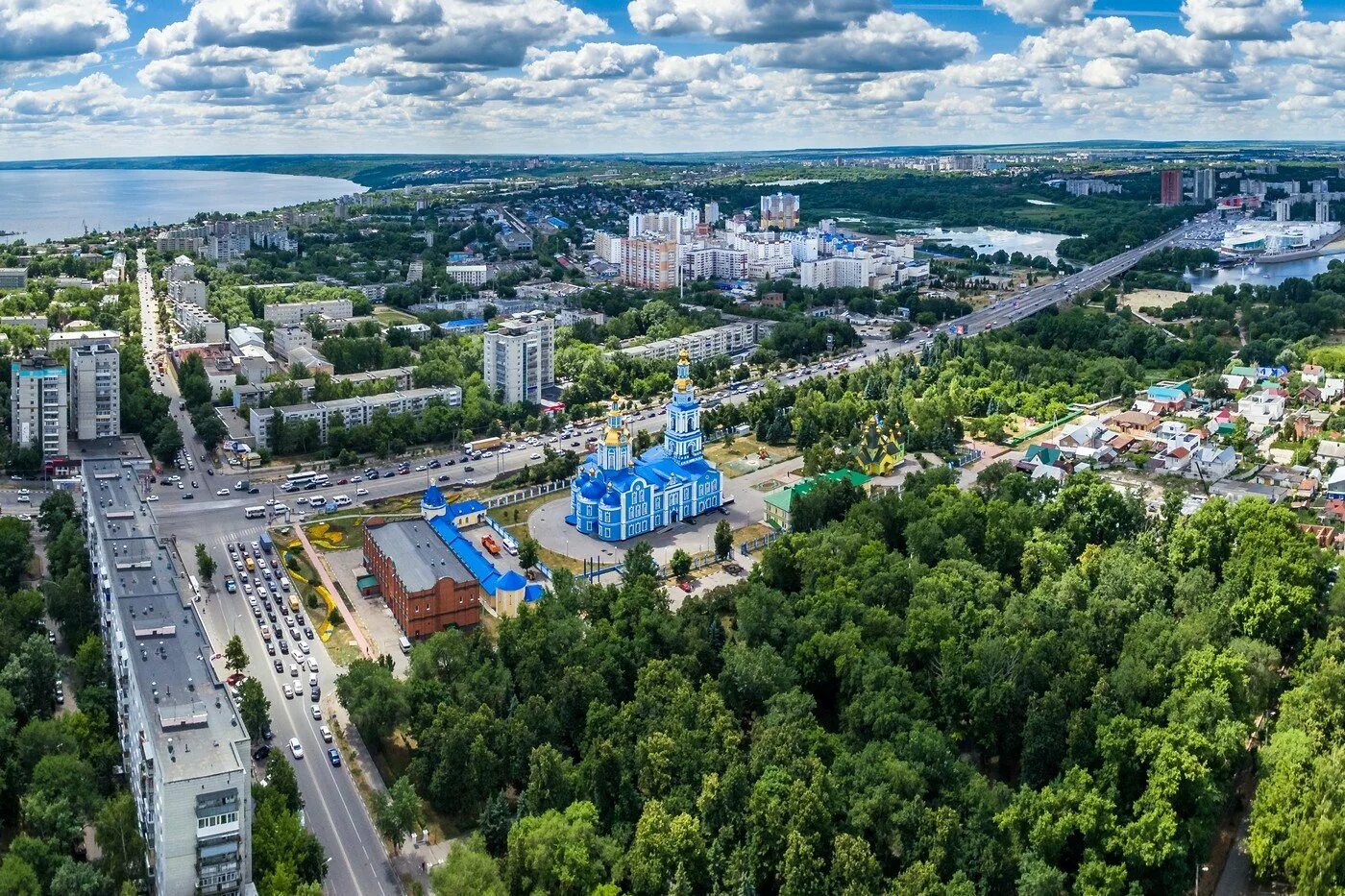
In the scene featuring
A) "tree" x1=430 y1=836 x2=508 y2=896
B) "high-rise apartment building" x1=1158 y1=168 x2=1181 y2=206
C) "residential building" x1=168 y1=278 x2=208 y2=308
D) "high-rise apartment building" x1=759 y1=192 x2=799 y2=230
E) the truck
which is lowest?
"tree" x1=430 y1=836 x2=508 y2=896

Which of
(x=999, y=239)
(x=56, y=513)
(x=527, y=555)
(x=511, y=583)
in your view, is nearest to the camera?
(x=511, y=583)

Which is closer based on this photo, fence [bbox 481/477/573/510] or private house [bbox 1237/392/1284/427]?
fence [bbox 481/477/573/510]

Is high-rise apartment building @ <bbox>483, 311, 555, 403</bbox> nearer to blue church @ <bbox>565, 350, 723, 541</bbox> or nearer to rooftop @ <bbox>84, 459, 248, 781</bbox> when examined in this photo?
blue church @ <bbox>565, 350, 723, 541</bbox>

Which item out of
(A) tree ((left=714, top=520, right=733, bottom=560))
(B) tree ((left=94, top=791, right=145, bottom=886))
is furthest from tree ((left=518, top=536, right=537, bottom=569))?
(B) tree ((left=94, top=791, right=145, bottom=886))

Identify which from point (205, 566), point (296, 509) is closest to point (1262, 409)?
point (296, 509)

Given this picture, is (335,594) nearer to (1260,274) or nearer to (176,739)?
(176,739)

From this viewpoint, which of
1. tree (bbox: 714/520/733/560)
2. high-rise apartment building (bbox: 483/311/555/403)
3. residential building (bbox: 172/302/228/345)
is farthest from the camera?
residential building (bbox: 172/302/228/345)
